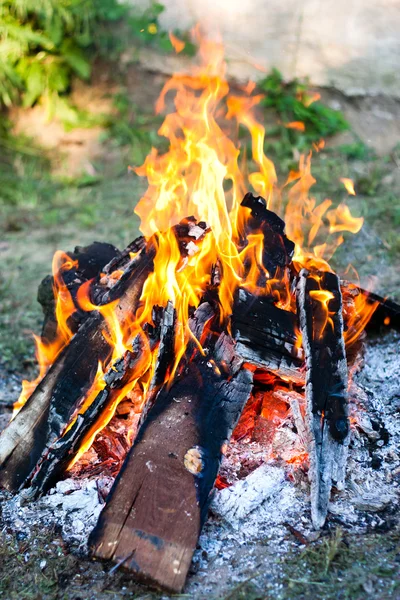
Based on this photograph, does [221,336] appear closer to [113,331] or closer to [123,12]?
[113,331]

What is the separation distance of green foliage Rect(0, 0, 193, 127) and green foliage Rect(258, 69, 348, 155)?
1.21m

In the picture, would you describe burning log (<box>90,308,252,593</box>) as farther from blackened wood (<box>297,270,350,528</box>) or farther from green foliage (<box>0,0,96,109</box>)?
green foliage (<box>0,0,96,109</box>)

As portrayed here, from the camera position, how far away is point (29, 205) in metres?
6.81

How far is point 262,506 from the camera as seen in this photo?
2.61 meters

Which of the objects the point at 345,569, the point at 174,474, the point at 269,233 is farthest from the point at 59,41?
the point at 345,569

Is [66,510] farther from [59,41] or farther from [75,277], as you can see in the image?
[59,41]

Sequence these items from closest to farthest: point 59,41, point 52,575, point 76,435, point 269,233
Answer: point 52,575 < point 76,435 < point 269,233 < point 59,41

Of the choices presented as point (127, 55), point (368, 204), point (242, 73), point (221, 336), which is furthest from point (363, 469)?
point (127, 55)

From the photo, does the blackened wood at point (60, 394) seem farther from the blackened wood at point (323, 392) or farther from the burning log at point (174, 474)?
the blackened wood at point (323, 392)

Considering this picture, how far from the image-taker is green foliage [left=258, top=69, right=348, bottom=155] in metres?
6.89

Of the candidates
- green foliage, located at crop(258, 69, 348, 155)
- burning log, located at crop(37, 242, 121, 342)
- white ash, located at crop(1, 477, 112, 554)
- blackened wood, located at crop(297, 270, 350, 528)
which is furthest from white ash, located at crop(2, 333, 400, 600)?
green foliage, located at crop(258, 69, 348, 155)

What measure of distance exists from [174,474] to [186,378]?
50 centimetres

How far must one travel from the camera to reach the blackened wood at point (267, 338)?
2809 mm

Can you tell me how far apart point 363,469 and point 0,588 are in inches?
64.8
